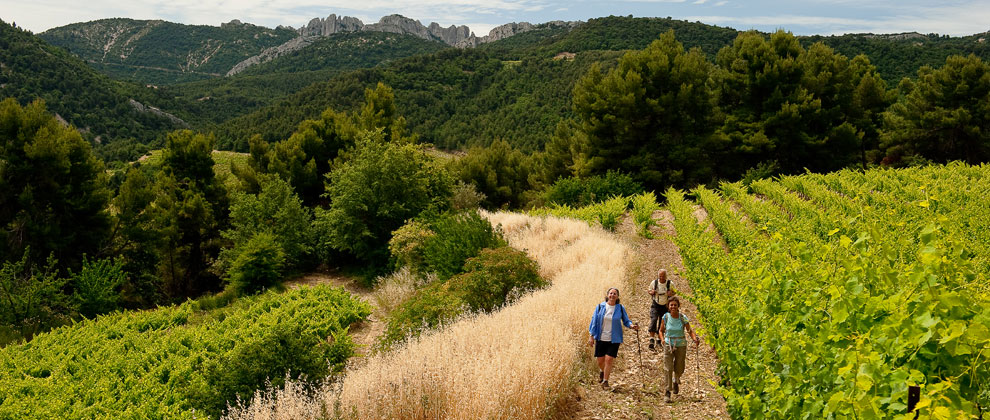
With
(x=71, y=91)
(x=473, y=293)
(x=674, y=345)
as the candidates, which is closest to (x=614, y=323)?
(x=674, y=345)

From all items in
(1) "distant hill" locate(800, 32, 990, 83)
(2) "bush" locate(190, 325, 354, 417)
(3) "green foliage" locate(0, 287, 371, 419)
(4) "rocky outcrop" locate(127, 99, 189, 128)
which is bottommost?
(3) "green foliage" locate(0, 287, 371, 419)

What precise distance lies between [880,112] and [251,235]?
3920 cm

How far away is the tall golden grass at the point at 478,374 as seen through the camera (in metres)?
5.05

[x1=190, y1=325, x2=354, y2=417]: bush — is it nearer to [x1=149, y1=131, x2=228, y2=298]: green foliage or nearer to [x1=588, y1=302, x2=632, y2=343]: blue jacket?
[x1=588, y1=302, x2=632, y2=343]: blue jacket

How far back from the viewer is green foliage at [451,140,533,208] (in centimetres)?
4412

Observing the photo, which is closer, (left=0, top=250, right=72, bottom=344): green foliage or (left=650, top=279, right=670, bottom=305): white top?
(left=650, top=279, right=670, bottom=305): white top

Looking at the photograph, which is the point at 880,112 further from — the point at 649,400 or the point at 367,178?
the point at 649,400

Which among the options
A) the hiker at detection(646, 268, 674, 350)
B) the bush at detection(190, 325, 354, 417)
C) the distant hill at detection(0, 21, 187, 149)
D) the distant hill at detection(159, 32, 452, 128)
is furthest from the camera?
the distant hill at detection(159, 32, 452, 128)

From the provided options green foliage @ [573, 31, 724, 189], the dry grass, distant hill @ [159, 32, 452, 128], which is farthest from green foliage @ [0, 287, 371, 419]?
distant hill @ [159, 32, 452, 128]

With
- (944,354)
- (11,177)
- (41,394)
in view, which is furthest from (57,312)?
(944,354)

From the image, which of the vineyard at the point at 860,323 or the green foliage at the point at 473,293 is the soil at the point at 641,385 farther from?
the green foliage at the point at 473,293

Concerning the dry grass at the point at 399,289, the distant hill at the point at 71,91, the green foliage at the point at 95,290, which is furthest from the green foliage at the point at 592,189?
the distant hill at the point at 71,91

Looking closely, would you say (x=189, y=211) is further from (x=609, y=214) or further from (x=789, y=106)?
(x=789, y=106)

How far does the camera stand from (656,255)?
51.9 feet
